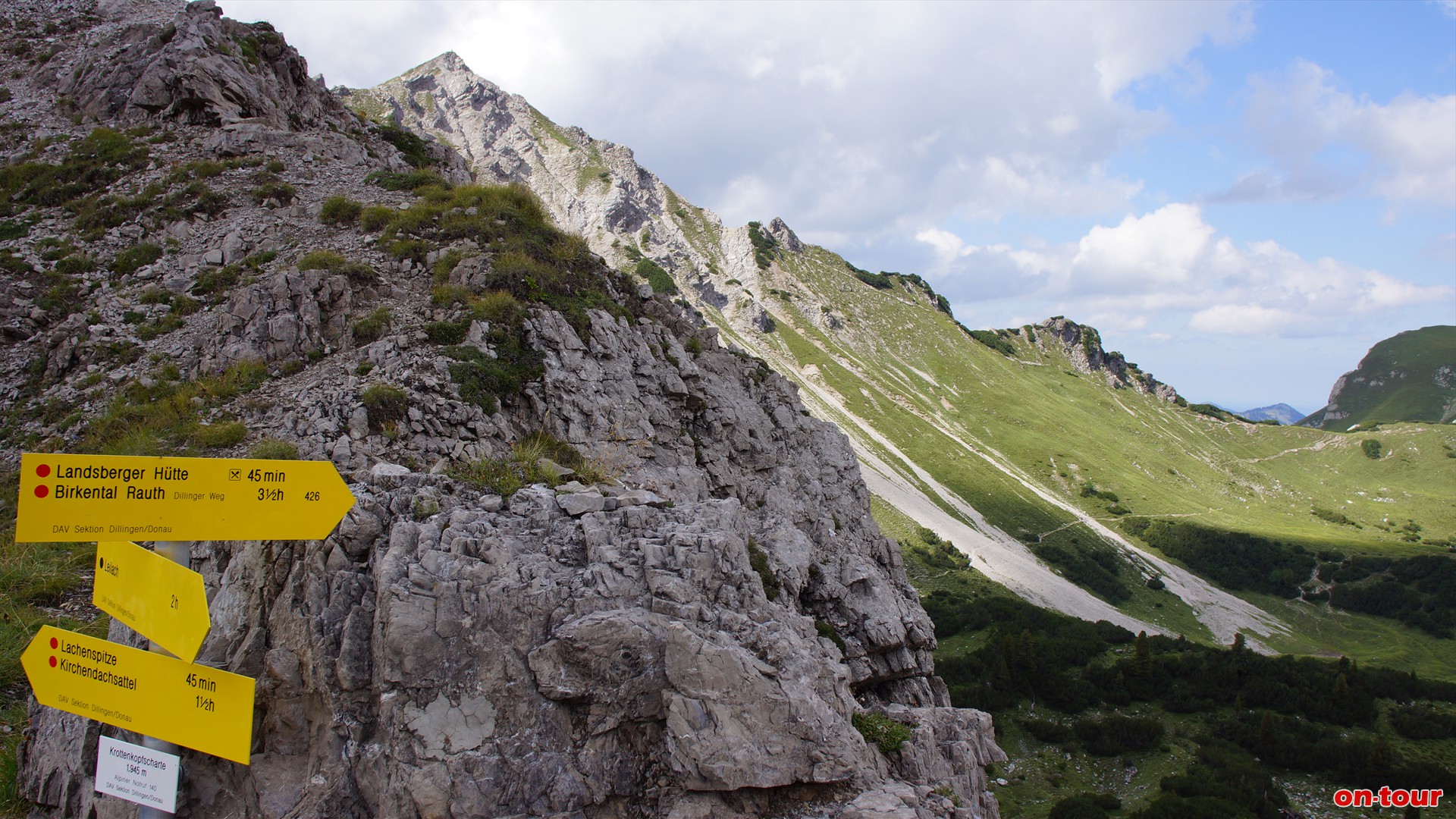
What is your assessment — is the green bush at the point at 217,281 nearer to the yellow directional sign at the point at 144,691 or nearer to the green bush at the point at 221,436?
the green bush at the point at 221,436

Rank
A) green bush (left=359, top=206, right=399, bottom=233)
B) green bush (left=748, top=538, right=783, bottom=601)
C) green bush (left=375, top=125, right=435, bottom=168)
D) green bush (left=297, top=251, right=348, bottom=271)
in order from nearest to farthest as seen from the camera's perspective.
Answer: green bush (left=748, top=538, right=783, bottom=601) < green bush (left=297, top=251, right=348, bottom=271) < green bush (left=359, top=206, right=399, bottom=233) < green bush (left=375, top=125, right=435, bottom=168)

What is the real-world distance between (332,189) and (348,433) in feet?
46.5

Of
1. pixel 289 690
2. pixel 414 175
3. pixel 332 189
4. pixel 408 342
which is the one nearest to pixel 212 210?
pixel 332 189

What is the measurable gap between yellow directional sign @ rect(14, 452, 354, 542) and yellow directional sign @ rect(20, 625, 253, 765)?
0.99 m

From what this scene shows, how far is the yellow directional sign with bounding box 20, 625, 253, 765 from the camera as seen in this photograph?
17.5 feet

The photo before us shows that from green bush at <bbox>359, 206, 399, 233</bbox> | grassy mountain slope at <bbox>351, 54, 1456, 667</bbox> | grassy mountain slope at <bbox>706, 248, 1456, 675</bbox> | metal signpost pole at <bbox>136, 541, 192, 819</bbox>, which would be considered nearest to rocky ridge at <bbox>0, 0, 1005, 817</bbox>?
green bush at <bbox>359, 206, 399, 233</bbox>

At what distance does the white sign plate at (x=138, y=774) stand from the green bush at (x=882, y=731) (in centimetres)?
713

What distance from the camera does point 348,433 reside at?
12.5m

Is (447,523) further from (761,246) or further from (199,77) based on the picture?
(761,246)

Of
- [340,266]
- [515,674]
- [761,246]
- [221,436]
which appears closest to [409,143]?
[340,266]

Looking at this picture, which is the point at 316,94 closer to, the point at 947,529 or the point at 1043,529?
the point at 947,529

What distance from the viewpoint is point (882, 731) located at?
926 centimetres

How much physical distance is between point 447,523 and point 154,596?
9.70 ft

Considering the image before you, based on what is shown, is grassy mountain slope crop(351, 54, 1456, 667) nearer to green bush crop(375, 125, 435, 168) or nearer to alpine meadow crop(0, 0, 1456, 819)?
alpine meadow crop(0, 0, 1456, 819)
